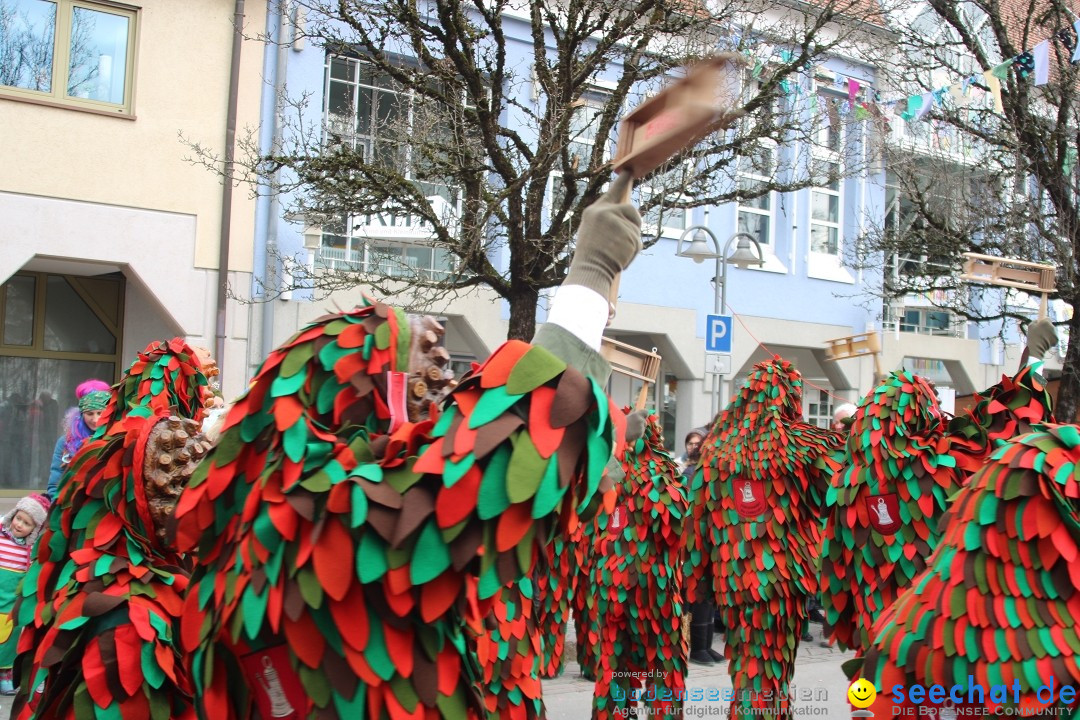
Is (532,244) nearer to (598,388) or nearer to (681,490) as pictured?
(681,490)

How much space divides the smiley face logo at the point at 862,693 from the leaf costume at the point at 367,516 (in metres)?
1.37

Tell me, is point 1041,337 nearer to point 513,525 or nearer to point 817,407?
point 513,525

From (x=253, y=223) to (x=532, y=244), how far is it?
5003mm

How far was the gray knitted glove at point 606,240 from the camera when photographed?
1.86 metres

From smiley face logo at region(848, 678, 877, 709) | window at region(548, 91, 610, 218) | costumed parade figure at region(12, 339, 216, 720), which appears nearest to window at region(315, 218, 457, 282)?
window at region(548, 91, 610, 218)

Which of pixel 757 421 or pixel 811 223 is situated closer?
pixel 757 421

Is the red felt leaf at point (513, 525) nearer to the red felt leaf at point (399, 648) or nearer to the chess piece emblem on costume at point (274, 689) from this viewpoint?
the red felt leaf at point (399, 648)

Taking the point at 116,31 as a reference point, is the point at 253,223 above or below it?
below

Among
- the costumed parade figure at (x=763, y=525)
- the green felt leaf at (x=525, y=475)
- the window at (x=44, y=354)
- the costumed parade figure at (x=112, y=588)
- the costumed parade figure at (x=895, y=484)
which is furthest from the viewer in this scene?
the window at (x=44, y=354)

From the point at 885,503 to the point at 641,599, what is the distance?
1.55m

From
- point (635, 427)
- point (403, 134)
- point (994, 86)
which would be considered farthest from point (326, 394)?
point (994, 86)

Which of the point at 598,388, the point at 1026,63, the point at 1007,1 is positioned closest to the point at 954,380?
the point at 1007,1

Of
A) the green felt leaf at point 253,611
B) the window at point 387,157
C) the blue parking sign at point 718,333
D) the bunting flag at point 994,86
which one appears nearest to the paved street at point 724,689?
the blue parking sign at point 718,333

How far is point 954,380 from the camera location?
757 inches
